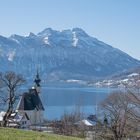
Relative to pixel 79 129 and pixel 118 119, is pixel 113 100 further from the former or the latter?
pixel 79 129

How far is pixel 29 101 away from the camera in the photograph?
70.0 m

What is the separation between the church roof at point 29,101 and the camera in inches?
2709

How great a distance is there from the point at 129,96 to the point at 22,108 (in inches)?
1899

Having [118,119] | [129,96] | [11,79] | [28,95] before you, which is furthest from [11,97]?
[28,95]

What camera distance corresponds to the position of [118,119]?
29484 millimetres

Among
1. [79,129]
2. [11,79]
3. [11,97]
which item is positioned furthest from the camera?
[79,129]

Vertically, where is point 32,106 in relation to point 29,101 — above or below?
below

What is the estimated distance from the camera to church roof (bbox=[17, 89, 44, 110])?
2709 inches

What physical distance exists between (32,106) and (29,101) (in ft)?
3.10

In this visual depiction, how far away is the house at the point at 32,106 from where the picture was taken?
2709 inches

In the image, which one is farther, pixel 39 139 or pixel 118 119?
pixel 118 119

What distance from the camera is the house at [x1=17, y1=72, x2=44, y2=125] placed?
68.8 meters

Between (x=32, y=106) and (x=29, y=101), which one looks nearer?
(x=32, y=106)

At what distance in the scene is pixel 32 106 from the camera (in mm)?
69750
